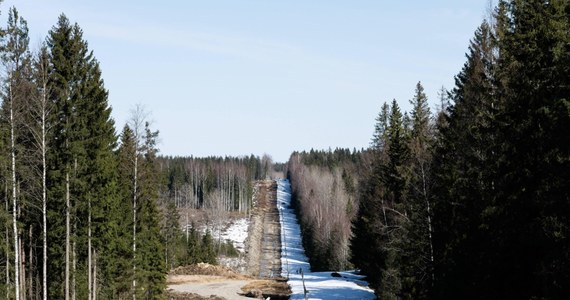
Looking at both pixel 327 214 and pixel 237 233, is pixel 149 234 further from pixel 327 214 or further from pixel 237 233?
pixel 237 233

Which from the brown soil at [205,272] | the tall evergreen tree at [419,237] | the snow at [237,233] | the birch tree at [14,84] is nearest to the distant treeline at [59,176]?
the birch tree at [14,84]

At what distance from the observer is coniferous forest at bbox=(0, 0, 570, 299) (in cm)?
1844

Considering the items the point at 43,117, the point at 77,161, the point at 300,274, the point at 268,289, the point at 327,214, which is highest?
the point at 43,117

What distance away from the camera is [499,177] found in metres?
20.5

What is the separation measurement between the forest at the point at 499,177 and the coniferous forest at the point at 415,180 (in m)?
0.06

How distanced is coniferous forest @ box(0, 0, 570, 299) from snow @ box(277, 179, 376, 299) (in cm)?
572

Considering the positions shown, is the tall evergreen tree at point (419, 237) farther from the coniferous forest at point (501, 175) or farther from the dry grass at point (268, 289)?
the dry grass at point (268, 289)

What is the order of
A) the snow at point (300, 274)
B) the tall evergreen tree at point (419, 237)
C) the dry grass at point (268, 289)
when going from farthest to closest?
the dry grass at point (268, 289)
the snow at point (300, 274)
the tall evergreen tree at point (419, 237)

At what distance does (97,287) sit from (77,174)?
937cm

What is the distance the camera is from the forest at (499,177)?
55.9ft

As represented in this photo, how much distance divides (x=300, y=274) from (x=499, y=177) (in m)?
55.7

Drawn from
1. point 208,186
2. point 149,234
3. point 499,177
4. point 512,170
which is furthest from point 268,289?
point 208,186

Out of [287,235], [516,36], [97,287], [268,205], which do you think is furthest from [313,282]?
[268,205]

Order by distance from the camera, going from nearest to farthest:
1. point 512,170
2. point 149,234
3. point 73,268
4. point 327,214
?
point 512,170
point 73,268
point 149,234
point 327,214
